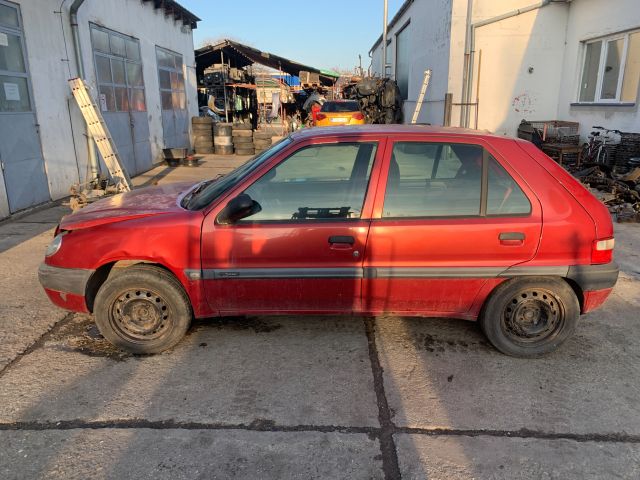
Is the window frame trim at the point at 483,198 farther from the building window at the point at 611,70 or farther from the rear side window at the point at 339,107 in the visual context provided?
the rear side window at the point at 339,107

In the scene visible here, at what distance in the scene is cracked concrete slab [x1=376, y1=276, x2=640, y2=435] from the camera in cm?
284

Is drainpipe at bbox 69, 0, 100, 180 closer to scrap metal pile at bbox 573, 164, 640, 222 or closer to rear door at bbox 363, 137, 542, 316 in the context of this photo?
rear door at bbox 363, 137, 542, 316

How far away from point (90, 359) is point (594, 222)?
3.68 metres

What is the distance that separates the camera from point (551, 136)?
1208 cm

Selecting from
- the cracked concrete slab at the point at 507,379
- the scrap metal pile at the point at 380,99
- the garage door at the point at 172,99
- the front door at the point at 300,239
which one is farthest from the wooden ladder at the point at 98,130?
the scrap metal pile at the point at 380,99

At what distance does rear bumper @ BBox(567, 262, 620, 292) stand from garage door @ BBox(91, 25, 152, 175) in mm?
9338

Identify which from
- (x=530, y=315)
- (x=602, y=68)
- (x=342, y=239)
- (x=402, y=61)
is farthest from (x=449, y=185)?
(x=402, y=61)

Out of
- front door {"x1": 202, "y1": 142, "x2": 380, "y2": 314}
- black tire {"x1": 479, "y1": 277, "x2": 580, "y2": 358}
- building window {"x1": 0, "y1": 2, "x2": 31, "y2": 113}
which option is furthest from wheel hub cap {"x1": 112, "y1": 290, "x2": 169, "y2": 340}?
building window {"x1": 0, "y1": 2, "x2": 31, "y2": 113}

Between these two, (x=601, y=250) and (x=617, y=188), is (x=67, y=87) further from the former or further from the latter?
(x=617, y=188)

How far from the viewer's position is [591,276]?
333 cm

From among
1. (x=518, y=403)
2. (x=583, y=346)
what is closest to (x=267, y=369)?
(x=518, y=403)

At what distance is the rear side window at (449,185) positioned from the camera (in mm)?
3312

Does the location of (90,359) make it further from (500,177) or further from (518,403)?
Answer: (500,177)

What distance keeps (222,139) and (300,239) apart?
14.0 metres
